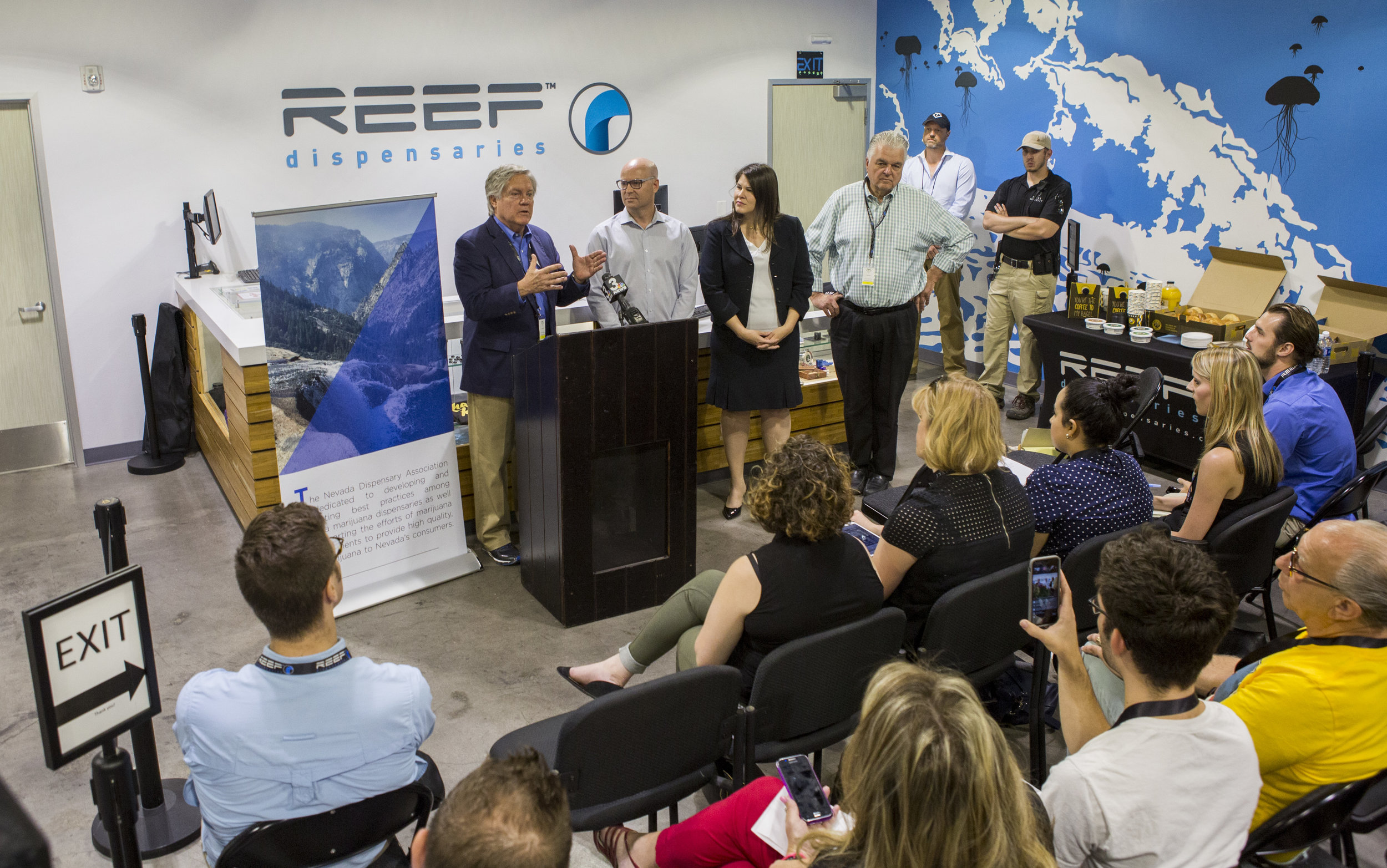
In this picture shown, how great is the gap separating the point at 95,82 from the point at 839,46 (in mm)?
5132

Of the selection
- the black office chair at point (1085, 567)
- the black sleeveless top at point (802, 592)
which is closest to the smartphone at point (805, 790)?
the black sleeveless top at point (802, 592)

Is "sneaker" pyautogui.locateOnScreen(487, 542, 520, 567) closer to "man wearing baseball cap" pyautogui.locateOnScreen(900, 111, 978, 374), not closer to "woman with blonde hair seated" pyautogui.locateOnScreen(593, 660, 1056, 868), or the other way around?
"woman with blonde hair seated" pyautogui.locateOnScreen(593, 660, 1056, 868)

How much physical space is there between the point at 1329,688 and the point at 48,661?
2.48 m

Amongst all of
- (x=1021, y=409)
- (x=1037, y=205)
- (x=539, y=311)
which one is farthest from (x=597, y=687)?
(x=1037, y=205)

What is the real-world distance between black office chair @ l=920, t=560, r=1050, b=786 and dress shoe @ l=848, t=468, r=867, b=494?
8.26 ft

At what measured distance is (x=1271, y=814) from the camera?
2211mm

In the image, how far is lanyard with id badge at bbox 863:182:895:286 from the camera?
530 cm

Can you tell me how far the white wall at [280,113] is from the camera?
5.79 metres

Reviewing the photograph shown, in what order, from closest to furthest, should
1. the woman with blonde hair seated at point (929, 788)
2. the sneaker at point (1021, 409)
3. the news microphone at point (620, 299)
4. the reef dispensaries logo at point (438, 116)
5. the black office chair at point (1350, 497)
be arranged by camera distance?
1. the woman with blonde hair seated at point (929, 788)
2. the black office chair at point (1350, 497)
3. the news microphone at point (620, 299)
4. the reef dispensaries logo at point (438, 116)
5. the sneaker at point (1021, 409)

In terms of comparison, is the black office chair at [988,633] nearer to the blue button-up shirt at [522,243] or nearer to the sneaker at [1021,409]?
the blue button-up shirt at [522,243]

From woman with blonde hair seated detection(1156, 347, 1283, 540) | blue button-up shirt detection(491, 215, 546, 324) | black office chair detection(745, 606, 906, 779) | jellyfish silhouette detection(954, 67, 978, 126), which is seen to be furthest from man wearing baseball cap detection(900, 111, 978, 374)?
black office chair detection(745, 606, 906, 779)

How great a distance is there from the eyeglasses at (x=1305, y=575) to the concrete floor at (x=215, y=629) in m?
1.10

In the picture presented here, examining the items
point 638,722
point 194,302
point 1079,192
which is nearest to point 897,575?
point 638,722

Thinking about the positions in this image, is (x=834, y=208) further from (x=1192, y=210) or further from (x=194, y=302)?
(x=194, y=302)
